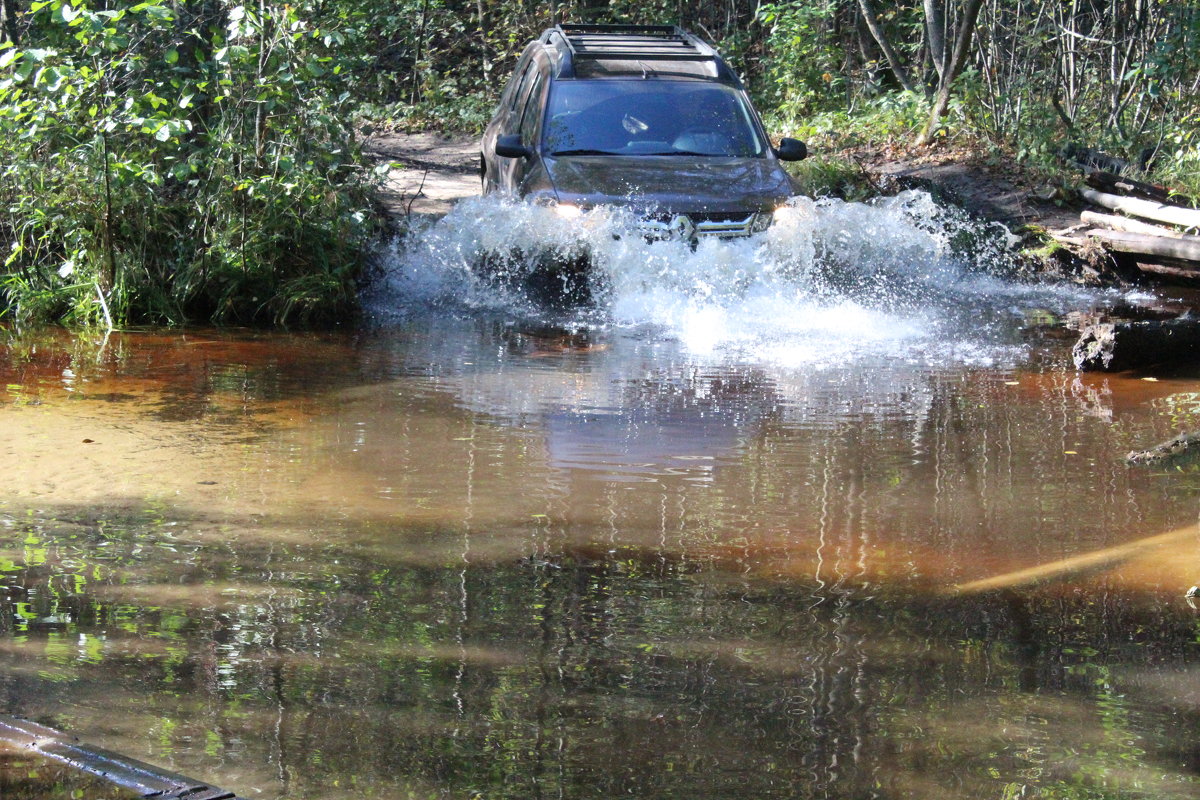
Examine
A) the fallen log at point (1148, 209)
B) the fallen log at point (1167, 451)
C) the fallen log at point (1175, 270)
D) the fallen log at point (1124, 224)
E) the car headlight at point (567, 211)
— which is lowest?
the fallen log at point (1167, 451)

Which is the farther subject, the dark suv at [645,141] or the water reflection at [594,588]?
the dark suv at [645,141]

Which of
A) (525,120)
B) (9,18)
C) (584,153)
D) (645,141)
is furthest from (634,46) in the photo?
(9,18)

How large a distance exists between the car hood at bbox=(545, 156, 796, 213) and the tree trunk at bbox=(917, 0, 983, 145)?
6256mm

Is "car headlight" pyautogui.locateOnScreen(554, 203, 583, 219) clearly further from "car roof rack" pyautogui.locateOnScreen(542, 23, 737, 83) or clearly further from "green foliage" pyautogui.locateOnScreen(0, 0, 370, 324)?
"car roof rack" pyautogui.locateOnScreen(542, 23, 737, 83)

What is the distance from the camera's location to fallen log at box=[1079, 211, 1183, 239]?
1132 cm

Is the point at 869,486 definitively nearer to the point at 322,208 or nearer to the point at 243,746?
the point at 243,746

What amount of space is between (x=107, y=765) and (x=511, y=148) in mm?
7935

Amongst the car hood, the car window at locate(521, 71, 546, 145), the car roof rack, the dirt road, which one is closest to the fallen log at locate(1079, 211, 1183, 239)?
the car hood

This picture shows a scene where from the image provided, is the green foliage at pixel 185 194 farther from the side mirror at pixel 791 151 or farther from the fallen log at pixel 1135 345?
the fallen log at pixel 1135 345

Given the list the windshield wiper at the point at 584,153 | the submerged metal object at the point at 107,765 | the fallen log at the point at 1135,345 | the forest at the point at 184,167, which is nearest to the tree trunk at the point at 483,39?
the forest at the point at 184,167

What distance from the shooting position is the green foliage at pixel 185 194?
905 centimetres

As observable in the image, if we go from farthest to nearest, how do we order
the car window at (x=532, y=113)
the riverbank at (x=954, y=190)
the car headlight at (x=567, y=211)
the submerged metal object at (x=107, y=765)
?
the riverbank at (x=954, y=190)
the car window at (x=532, y=113)
the car headlight at (x=567, y=211)
the submerged metal object at (x=107, y=765)

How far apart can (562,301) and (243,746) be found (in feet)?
23.3

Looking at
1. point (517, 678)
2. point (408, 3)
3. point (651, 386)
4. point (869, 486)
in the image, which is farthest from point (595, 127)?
point (408, 3)
